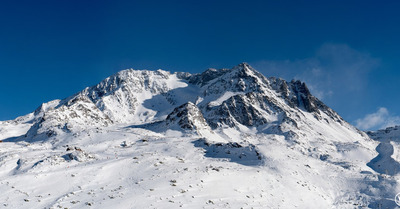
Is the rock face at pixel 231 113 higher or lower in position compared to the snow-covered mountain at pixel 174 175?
higher

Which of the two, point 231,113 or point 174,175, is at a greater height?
point 231,113

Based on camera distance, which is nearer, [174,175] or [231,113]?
[174,175]

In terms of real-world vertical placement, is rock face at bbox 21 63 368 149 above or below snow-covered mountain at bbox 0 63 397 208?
above

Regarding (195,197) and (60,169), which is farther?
(60,169)

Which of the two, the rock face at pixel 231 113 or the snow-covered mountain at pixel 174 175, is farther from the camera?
the rock face at pixel 231 113

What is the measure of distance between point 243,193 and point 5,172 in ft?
92.9

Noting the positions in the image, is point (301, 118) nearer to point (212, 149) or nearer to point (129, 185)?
point (212, 149)

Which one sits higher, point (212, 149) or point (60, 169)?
point (212, 149)

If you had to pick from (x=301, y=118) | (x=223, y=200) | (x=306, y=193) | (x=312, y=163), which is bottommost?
(x=223, y=200)

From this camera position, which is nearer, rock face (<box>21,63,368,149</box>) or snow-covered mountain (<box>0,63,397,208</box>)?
snow-covered mountain (<box>0,63,397,208</box>)

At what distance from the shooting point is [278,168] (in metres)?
40.5

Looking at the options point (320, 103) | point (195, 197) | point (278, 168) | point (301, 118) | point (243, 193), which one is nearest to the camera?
point (195, 197)

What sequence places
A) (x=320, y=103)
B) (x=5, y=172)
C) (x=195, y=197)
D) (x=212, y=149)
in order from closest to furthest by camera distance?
(x=195, y=197) → (x=5, y=172) → (x=212, y=149) → (x=320, y=103)

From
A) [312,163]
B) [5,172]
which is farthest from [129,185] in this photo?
[312,163]
